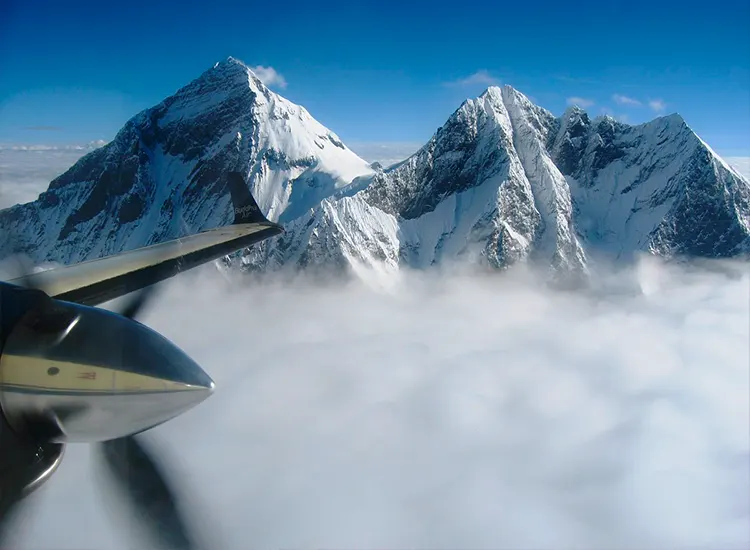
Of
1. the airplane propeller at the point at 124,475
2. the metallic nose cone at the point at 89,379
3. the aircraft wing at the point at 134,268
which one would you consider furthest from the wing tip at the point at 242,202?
the metallic nose cone at the point at 89,379

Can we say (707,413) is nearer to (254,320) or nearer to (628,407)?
(628,407)

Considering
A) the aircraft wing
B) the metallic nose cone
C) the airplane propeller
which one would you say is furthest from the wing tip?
the metallic nose cone

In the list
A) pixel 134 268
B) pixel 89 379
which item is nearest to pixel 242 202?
pixel 134 268

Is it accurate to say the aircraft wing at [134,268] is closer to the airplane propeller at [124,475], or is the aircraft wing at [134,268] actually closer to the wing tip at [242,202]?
the wing tip at [242,202]

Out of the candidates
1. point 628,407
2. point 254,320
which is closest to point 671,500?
point 628,407

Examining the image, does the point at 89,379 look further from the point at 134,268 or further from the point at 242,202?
the point at 242,202

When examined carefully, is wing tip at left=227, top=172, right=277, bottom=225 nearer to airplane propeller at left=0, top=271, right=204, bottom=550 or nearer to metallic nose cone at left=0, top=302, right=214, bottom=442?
airplane propeller at left=0, top=271, right=204, bottom=550
